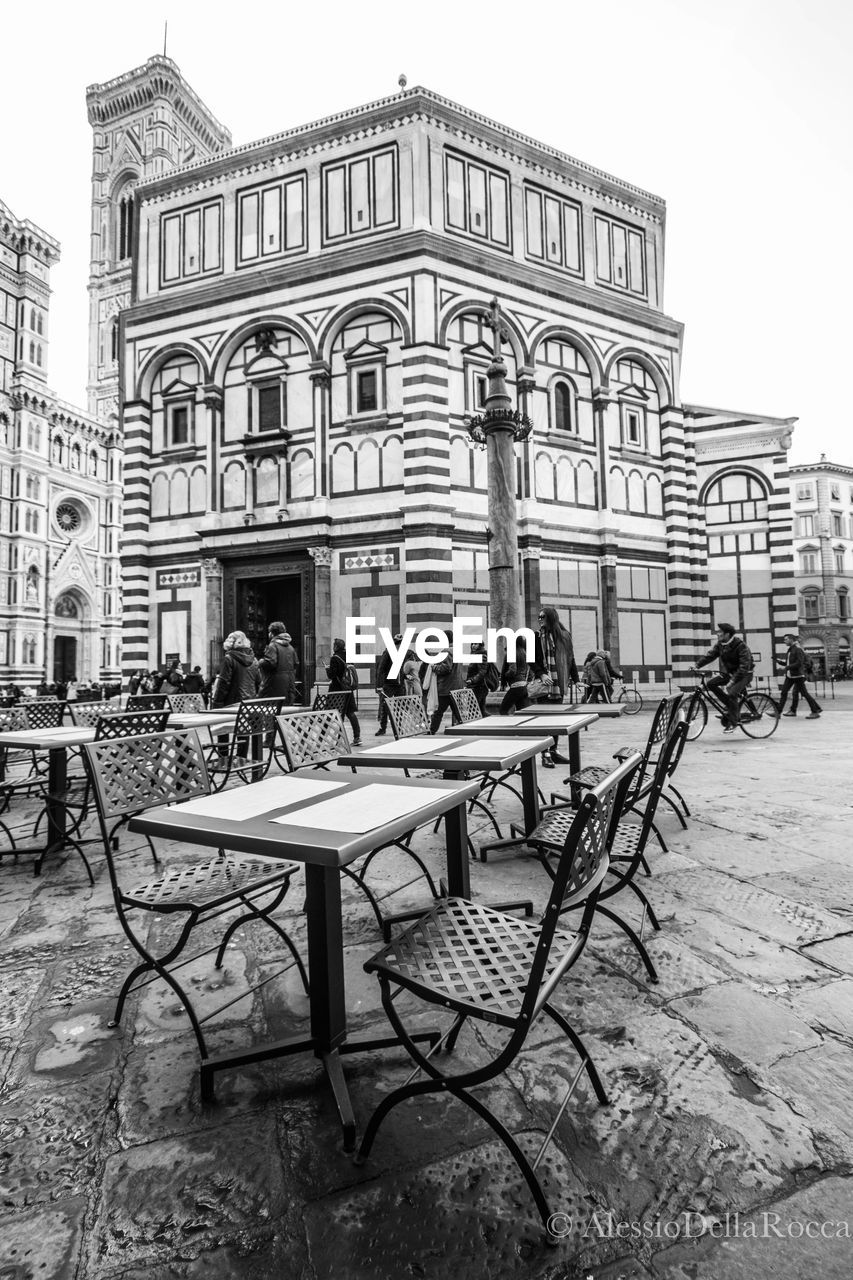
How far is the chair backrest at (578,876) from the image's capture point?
1.37 m

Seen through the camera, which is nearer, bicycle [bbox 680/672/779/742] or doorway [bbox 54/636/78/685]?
bicycle [bbox 680/672/779/742]

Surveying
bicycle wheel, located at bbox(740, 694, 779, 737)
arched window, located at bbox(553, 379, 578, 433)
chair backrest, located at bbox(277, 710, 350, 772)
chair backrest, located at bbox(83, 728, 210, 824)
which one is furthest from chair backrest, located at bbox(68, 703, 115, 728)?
arched window, located at bbox(553, 379, 578, 433)

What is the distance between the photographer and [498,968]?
1655mm

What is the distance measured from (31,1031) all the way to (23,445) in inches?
1670

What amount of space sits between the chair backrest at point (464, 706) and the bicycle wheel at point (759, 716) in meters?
5.69

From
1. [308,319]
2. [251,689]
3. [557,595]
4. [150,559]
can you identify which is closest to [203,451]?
[150,559]

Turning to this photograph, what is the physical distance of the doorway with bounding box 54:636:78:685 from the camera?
38281 millimetres

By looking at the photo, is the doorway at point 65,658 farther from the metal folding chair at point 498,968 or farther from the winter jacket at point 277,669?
the metal folding chair at point 498,968

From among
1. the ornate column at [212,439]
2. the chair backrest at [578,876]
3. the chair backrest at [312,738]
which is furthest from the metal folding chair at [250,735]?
the ornate column at [212,439]

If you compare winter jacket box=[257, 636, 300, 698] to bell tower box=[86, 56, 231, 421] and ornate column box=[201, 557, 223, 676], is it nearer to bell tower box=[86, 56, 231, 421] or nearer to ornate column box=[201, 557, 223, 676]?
ornate column box=[201, 557, 223, 676]

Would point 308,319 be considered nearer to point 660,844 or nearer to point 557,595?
point 557,595

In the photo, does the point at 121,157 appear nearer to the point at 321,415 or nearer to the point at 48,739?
the point at 321,415

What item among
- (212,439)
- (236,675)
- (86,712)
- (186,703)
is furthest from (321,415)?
(86,712)

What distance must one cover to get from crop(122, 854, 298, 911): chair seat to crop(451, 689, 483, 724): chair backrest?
116 inches
